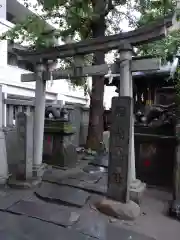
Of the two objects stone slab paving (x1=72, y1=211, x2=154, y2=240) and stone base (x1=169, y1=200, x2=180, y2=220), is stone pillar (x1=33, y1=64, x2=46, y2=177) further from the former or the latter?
stone base (x1=169, y1=200, x2=180, y2=220)

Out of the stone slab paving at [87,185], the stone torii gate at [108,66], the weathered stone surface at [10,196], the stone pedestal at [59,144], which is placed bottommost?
the weathered stone surface at [10,196]

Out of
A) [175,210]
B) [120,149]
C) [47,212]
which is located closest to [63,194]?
[47,212]

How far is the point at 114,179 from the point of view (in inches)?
190

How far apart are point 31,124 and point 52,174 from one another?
185 cm

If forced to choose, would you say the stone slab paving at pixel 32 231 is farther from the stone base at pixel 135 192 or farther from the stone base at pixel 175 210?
the stone base at pixel 175 210

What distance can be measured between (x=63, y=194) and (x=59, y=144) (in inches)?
120

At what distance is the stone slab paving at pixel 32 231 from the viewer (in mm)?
3764

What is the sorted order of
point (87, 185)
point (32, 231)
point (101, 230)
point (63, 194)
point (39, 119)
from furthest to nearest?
point (39, 119)
point (87, 185)
point (63, 194)
point (101, 230)
point (32, 231)

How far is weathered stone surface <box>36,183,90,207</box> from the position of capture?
5.16 meters

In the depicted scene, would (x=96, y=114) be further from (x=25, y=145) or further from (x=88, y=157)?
(x=25, y=145)

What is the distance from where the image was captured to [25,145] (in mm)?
6133

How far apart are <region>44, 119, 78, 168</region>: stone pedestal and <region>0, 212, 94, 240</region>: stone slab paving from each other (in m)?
3.98

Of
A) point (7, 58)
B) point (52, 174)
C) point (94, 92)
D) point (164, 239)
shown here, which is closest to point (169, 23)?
point (164, 239)

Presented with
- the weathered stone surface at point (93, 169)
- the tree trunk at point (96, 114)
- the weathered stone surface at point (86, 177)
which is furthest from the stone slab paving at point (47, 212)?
the tree trunk at point (96, 114)
